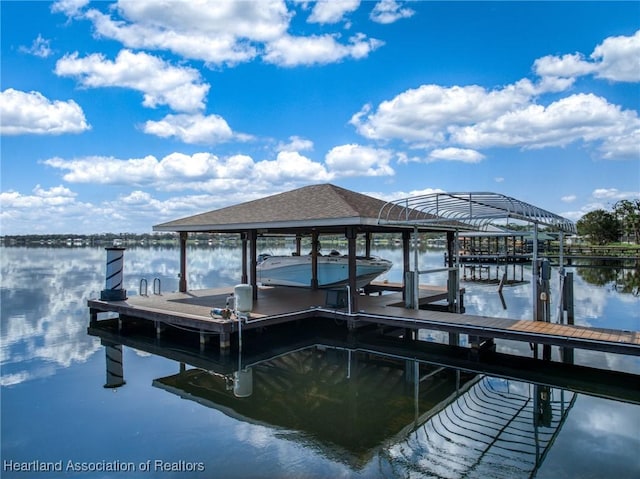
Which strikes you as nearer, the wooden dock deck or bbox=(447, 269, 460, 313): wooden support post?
the wooden dock deck

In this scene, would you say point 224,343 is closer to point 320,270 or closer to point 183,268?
point 183,268

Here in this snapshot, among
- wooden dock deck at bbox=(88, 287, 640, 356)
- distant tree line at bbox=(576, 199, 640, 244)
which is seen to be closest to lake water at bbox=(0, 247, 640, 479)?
wooden dock deck at bbox=(88, 287, 640, 356)

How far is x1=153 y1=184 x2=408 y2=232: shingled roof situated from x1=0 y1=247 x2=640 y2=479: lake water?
3025 millimetres

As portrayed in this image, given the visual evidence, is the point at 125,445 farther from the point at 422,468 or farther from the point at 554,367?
the point at 554,367

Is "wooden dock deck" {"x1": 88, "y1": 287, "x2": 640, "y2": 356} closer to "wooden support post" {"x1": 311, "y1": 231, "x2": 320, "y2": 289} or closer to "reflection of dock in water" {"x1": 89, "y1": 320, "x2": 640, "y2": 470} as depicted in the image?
"wooden support post" {"x1": 311, "y1": 231, "x2": 320, "y2": 289}

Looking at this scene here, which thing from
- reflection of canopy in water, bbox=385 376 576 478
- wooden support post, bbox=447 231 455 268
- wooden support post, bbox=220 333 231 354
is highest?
wooden support post, bbox=447 231 455 268

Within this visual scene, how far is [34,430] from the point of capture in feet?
21.6

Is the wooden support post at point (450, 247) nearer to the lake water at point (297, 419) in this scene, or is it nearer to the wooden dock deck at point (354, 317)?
the wooden dock deck at point (354, 317)

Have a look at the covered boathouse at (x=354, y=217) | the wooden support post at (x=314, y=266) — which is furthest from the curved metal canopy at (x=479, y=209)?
the wooden support post at (x=314, y=266)

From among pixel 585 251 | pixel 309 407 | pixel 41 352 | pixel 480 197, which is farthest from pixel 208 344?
pixel 585 251

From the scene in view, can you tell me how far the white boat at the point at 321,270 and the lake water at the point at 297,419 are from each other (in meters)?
4.27

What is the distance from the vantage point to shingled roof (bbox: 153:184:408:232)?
37.5ft

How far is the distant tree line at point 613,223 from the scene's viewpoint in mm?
58594

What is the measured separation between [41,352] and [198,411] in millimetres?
5813
